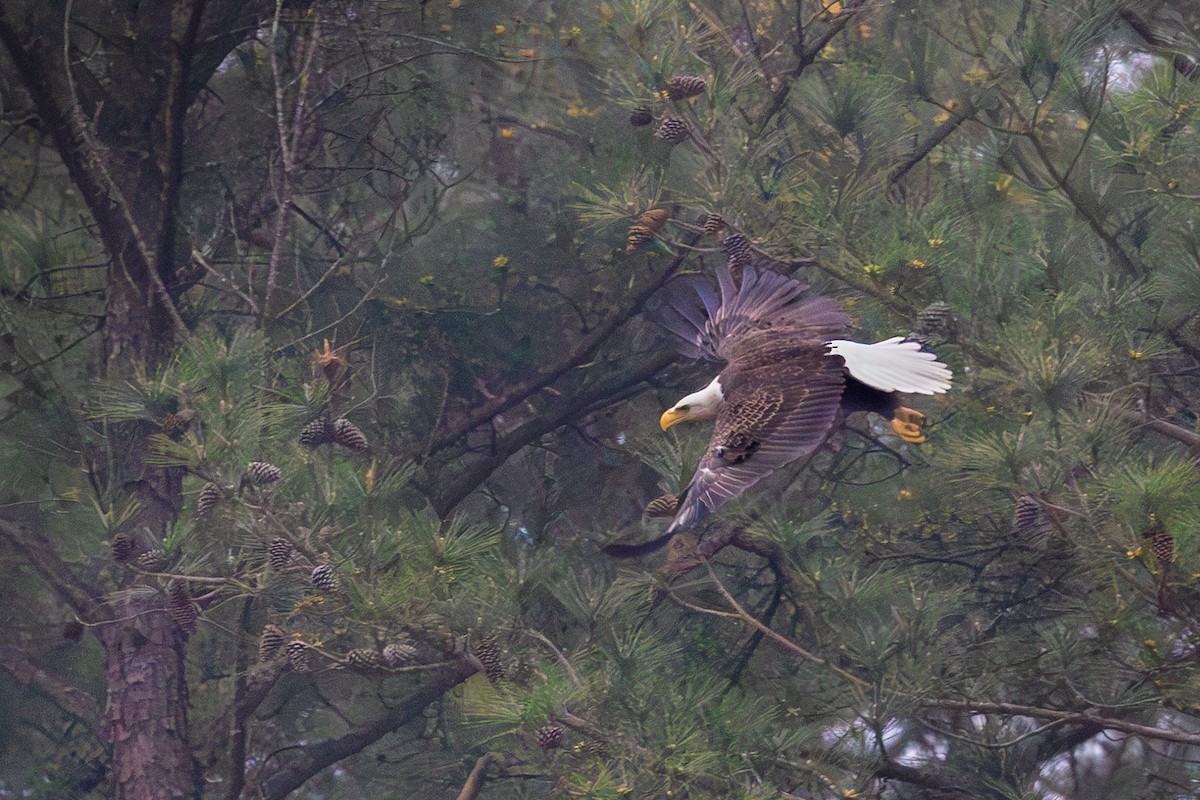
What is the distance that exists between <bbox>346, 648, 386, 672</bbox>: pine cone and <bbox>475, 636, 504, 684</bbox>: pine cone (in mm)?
143

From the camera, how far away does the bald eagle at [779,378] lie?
5.55ft

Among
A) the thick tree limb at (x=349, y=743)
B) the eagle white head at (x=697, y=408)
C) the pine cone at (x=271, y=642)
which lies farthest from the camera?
the thick tree limb at (x=349, y=743)

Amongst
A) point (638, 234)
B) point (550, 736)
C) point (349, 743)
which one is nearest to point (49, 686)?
point (349, 743)

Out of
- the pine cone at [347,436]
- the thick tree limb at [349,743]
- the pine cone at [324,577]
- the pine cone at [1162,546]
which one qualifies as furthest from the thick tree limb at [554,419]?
the pine cone at [1162,546]

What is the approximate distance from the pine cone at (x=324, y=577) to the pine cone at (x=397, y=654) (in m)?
0.14

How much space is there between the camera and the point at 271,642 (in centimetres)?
190

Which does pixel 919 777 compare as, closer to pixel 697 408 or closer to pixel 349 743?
pixel 697 408

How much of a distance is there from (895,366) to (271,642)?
3.38ft

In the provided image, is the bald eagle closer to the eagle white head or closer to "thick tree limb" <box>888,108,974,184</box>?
the eagle white head

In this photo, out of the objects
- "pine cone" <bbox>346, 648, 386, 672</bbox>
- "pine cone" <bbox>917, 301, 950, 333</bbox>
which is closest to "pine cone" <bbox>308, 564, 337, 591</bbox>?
"pine cone" <bbox>346, 648, 386, 672</bbox>

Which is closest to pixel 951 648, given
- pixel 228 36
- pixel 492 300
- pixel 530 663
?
pixel 530 663

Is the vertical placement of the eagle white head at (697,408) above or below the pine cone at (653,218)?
below

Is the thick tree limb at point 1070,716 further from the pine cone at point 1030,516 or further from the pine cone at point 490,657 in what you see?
the pine cone at point 490,657

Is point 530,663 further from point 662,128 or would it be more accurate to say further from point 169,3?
point 169,3
